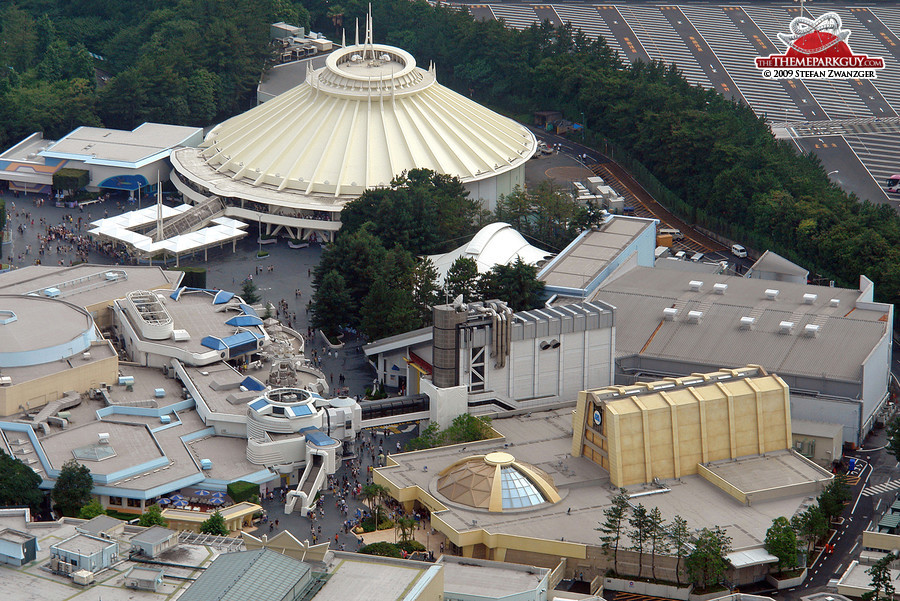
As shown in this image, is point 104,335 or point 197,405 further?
point 104,335

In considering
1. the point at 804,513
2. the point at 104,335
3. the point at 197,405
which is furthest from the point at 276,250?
the point at 804,513

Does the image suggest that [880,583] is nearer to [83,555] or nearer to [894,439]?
[894,439]

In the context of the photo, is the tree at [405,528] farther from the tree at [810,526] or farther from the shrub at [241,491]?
the tree at [810,526]

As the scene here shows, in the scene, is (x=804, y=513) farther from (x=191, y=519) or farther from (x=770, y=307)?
(x=191, y=519)

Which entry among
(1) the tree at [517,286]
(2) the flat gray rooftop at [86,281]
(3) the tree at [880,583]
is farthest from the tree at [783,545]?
(2) the flat gray rooftop at [86,281]

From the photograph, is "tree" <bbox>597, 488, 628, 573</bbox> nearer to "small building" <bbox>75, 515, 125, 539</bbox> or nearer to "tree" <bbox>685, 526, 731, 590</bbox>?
"tree" <bbox>685, 526, 731, 590</bbox>

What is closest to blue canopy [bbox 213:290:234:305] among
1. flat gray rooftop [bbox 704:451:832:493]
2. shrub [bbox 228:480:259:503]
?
shrub [bbox 228:480:259:503]
